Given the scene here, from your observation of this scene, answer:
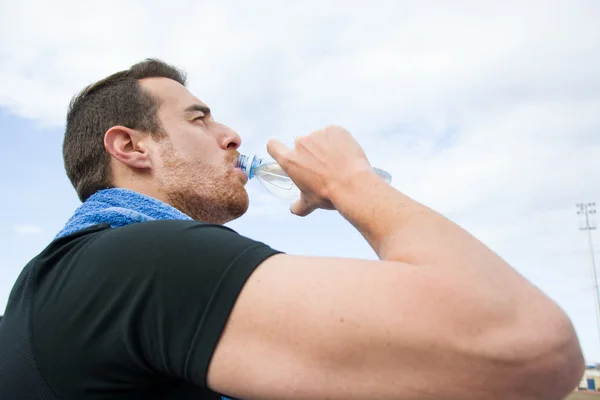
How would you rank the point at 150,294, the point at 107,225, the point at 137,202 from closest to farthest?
the point at 150,294, the point at 107,225, the point at 137,202

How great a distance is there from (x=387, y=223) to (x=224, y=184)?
50.5 inches

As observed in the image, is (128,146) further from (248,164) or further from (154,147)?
(248,164)

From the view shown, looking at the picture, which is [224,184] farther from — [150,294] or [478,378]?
[478,378]

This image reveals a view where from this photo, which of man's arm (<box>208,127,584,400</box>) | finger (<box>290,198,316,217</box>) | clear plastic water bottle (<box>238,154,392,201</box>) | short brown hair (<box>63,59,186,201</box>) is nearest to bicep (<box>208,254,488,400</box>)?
man's arm (<box>208,127,584,400</box>)

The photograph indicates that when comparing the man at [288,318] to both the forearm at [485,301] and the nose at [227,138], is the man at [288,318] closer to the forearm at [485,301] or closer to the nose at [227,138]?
the forearm at [485,301]

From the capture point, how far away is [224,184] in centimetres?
285

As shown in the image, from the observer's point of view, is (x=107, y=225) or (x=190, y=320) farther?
(x=107, y=225)

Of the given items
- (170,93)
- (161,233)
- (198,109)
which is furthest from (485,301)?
(170,93)

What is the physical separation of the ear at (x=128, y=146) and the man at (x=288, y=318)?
33.1 inches

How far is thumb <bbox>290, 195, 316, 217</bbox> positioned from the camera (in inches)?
88.2

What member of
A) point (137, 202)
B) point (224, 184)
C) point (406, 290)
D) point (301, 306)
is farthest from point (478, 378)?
point (224, 184)

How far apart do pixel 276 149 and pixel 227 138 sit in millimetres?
877

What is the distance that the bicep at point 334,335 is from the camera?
139cm

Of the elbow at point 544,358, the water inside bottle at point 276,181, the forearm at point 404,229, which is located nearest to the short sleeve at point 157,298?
the forearm at point 404,229
